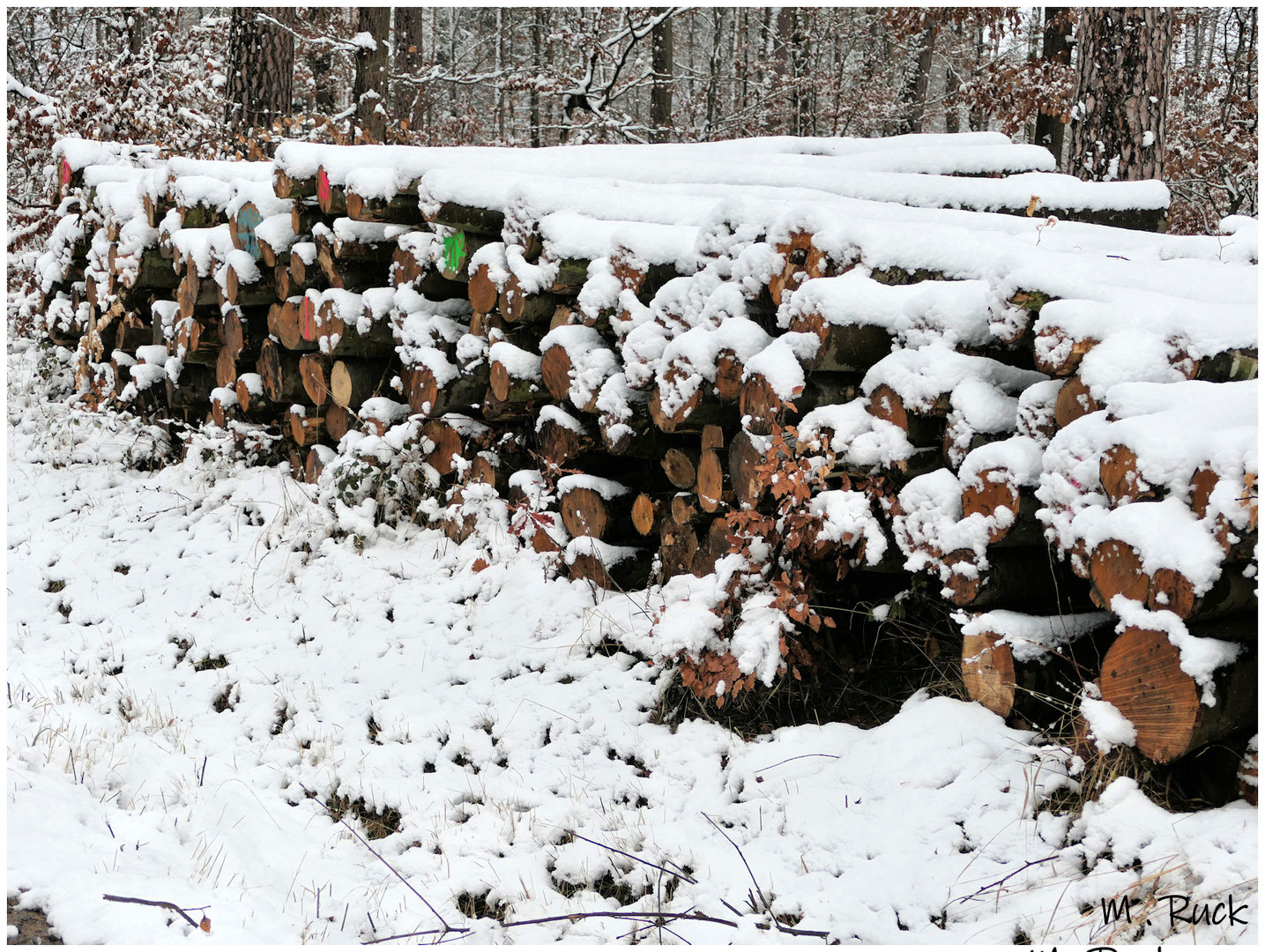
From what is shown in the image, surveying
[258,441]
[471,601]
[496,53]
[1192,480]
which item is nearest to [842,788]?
[1192,480]

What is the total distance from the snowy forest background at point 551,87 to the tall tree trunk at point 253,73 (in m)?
0.03

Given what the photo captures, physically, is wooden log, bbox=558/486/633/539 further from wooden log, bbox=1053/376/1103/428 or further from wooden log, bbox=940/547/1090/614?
wooden log, bbox=1053/376/1103/428

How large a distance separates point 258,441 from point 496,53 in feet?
66.7

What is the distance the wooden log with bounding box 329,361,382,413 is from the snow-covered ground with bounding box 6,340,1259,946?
3.34 ft

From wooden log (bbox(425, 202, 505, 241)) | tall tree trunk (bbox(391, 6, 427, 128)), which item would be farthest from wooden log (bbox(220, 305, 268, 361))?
tall tree trunk (bbox(391, 6, 427, 128))

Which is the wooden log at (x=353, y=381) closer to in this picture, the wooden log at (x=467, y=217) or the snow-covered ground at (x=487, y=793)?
the snow-covered ground at (x=487, y=793)

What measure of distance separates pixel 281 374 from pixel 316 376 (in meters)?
0.38

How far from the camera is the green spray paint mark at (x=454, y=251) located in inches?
192

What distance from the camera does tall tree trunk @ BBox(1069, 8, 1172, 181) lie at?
7316 mm

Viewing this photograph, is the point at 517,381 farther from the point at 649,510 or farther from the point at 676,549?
the point at 676,549

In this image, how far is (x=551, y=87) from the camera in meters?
13.0

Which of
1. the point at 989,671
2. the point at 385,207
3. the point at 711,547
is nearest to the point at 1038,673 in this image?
the point at 989,671

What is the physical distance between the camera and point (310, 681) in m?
4.05

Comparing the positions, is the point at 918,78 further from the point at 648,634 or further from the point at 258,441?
the point at 648,634
